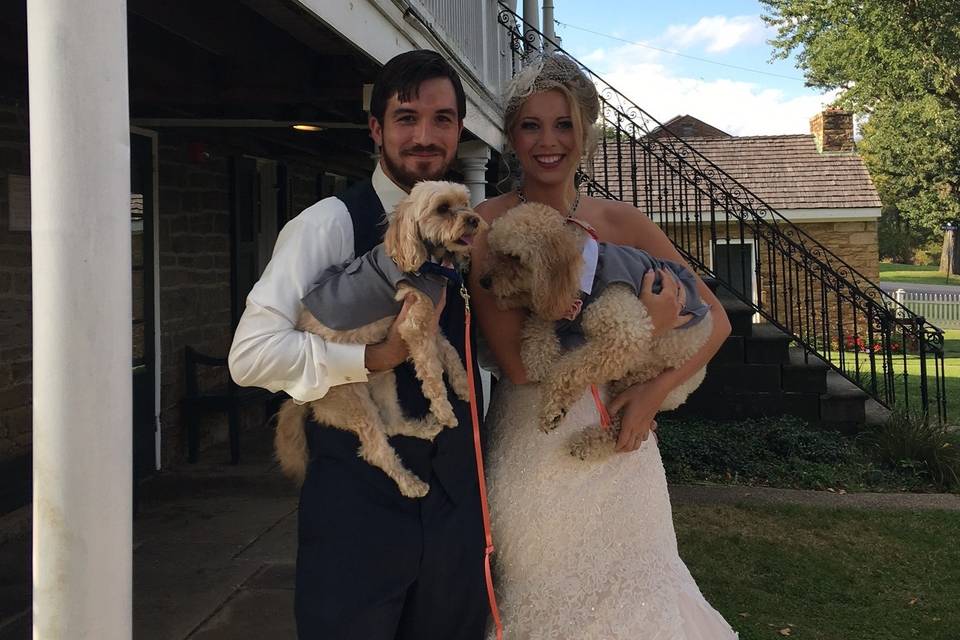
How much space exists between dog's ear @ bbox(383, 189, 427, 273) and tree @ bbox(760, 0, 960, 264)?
20903 millimetres

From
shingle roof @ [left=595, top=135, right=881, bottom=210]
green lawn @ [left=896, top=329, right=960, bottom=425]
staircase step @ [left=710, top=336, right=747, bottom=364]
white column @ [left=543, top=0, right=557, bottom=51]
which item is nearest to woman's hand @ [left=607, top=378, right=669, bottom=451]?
staircase step @ [left=710, top=336, right=747, bottom=364]

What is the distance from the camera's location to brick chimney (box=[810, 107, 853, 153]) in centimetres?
2194

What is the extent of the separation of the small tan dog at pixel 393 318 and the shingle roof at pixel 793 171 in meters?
16.3

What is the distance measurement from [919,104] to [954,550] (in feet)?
78.6

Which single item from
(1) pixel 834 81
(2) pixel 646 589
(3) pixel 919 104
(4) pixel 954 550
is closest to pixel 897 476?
(4) pixel 954 550

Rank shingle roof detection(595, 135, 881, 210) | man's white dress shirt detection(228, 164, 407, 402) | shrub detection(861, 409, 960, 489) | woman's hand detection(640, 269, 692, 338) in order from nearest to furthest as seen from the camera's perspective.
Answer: man's white dress shirt detection(228, 164, 407, 402)
woman's hand detection(640, 269, 692, 338)
shrub detection(861, 409, 960, 489)
shingle roof detection(595, 135, 881, 210)

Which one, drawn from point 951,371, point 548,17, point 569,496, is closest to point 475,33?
point 569,496

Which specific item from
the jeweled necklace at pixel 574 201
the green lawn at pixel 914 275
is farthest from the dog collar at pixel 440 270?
the green lawn at pixel 914 275

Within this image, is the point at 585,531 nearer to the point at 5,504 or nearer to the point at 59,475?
the point at 59,475

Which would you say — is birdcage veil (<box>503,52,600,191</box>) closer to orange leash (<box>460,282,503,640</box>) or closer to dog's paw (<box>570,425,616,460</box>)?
orange leash (<box>460,282,503,640</box>)

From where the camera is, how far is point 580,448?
225cm

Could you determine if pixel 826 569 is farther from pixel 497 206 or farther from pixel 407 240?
pixel 407 240

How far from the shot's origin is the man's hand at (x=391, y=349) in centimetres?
187

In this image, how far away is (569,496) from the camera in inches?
88.8
